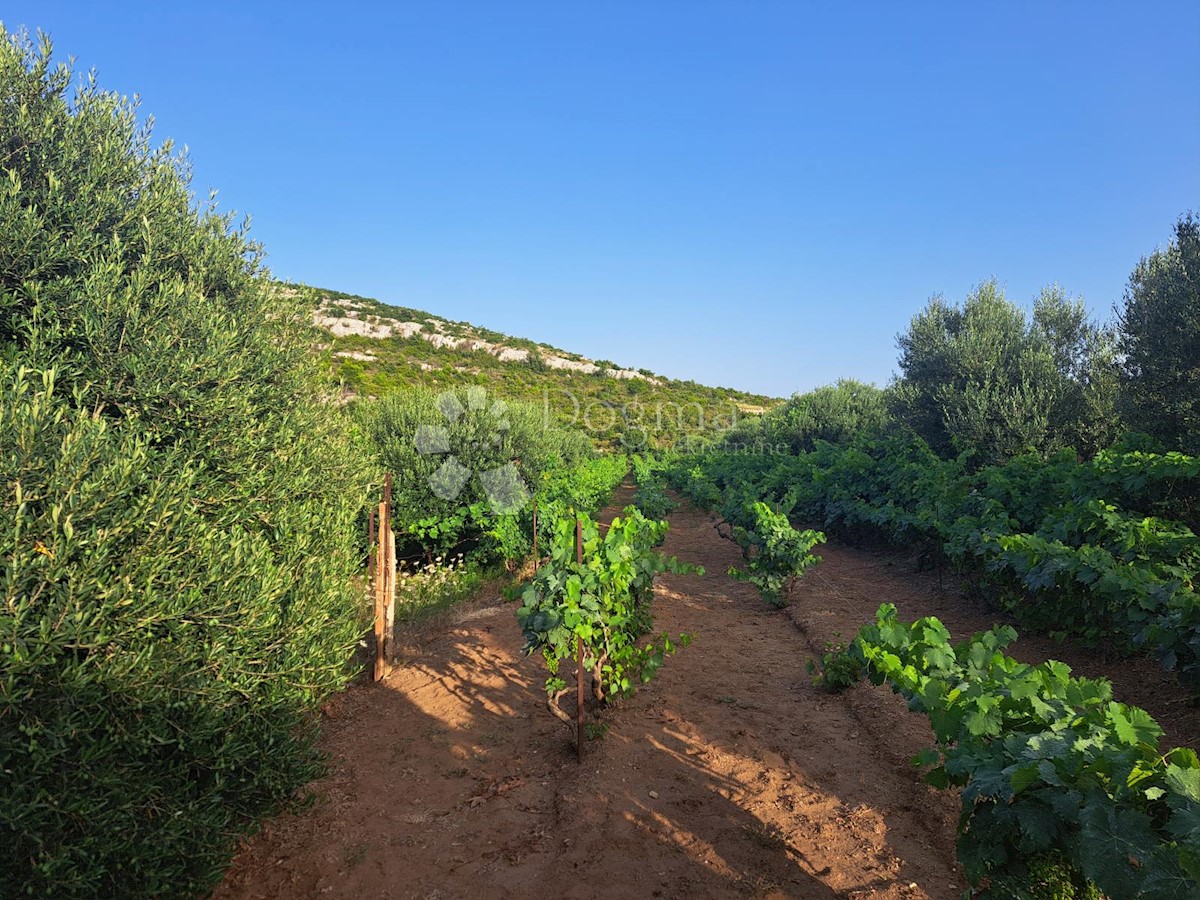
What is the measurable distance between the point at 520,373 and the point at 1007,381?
3722 cm

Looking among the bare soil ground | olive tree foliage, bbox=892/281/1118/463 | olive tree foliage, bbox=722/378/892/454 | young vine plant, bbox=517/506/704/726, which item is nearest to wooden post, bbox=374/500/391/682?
the bare soil ground

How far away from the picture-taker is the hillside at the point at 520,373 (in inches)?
1549

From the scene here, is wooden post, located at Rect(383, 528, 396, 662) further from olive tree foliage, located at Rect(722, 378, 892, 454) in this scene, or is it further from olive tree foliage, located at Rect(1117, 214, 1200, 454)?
olive tree foliage, located at Rect(722, 378, 892, 454)

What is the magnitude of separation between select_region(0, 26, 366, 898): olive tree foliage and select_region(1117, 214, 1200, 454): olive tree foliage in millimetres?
14636

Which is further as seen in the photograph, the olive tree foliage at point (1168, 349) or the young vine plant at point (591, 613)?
the olive tree foliage at point (1168, 349)

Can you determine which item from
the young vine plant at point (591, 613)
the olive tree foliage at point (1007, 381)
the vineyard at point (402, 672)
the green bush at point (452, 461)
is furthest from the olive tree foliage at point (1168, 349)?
the green bush at point (452, 461)

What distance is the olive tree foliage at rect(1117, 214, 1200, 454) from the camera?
11.8 metres

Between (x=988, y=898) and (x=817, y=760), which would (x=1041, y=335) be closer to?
(x=817, y=760)

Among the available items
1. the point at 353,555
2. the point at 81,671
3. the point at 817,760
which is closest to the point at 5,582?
the point at 81,671

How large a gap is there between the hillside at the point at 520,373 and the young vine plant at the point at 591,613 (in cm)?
2695

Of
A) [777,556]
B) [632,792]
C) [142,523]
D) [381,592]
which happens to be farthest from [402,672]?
[777,556]

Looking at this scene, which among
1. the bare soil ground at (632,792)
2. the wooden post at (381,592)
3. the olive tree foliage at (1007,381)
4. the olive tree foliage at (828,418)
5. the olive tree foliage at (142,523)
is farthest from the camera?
the olive tree foliage at (828,418)

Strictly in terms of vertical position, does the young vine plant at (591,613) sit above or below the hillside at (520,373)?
below

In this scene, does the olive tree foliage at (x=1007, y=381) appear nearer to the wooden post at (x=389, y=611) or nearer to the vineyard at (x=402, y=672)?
the vineyard at (x=402, y=672)
